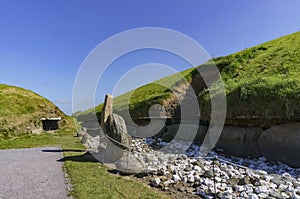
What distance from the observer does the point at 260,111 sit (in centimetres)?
748

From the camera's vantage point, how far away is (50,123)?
17109 mm

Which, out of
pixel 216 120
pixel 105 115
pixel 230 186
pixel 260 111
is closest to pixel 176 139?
pixel 216 120

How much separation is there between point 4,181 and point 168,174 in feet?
13.4

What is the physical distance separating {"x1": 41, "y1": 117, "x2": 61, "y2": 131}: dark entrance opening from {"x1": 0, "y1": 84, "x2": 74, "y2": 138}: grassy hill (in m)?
0.40

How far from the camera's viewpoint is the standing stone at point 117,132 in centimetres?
749

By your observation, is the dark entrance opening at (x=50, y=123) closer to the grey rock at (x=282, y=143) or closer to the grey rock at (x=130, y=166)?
the grey rock at (x=130, y=166)

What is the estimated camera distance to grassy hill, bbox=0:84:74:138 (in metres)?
13.9

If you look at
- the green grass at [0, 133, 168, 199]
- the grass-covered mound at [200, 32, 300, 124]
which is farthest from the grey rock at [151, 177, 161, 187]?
the grass-covered mound at [200, 32, 300, 124]

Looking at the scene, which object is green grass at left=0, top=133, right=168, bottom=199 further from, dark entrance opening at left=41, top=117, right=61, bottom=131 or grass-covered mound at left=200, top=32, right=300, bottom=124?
dark entrance opening at left=41, top=117, right=61, bottom=131

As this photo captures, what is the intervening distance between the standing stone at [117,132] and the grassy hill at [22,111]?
9139 millimetres

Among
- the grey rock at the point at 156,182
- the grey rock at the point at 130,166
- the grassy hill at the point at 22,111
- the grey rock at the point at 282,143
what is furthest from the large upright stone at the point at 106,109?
the grassy hill at the point at 22,111

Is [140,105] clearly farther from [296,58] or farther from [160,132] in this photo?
[296,58]

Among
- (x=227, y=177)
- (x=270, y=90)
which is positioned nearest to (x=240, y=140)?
(x=270, y=90)

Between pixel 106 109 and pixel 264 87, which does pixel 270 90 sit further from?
pixel 106 109
